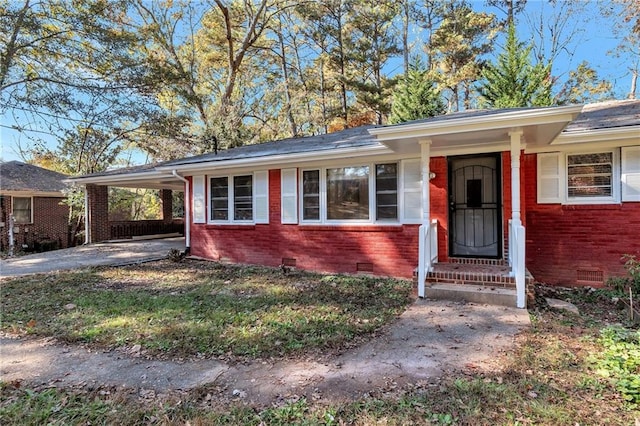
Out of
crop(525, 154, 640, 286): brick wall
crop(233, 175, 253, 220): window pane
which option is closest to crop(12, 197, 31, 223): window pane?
crop(233, 175, 253, 220): window pane

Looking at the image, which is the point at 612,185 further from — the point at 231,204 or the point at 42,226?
the point at 42,226

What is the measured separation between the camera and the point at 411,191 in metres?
7.30

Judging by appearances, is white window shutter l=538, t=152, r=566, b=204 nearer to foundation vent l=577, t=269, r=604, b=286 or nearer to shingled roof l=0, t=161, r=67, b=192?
foundation vent l=577, t=269, r=604, b=286

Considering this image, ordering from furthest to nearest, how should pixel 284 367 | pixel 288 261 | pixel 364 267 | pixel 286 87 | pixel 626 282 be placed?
pixel 286 87, pixel 288 261, pixel 364 267, pixel 626 282, pixel 284 367

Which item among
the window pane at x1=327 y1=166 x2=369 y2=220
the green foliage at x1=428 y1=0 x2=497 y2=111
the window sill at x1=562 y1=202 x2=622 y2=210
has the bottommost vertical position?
the window sill at x1=562 y1=202 x2=622 y2=210

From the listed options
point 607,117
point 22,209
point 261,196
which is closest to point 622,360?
point 607,117

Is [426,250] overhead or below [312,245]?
overhead

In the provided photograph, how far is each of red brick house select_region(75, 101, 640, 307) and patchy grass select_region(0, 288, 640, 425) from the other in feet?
7.05

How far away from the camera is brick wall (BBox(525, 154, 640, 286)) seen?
6.26m

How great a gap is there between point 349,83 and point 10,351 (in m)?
18.3

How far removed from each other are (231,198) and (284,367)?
6647 mm

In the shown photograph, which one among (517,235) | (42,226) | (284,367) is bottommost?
(284,367)

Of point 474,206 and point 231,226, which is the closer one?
point 474,206

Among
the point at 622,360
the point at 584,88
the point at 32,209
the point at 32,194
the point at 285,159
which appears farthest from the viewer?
the point at 584,88
